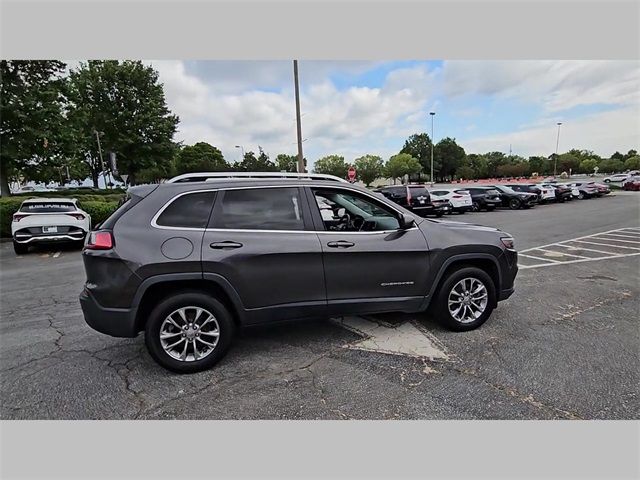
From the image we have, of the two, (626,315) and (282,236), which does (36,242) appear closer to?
(282,236)

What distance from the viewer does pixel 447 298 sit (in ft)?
12.7

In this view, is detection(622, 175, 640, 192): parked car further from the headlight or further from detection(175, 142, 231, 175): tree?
detection(175, 142, 231, 175): tree

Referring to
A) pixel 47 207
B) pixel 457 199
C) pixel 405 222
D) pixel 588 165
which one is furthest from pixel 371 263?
pixel 588 165

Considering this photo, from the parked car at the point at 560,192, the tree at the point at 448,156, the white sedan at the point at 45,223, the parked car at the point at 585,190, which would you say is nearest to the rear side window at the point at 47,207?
the white sedan at the point at 45,223

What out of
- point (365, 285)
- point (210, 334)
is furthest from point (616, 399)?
point (210, 334)

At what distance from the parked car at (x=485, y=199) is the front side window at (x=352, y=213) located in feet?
62.4

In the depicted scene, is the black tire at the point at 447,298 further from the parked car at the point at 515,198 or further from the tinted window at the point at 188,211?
the parked car at the point at 515,198

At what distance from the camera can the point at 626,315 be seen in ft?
14.6

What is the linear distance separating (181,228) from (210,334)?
0.99m

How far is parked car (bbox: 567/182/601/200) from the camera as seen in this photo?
29923 millimetres

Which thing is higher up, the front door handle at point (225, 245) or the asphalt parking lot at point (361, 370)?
the front door handle at point (225, 245)

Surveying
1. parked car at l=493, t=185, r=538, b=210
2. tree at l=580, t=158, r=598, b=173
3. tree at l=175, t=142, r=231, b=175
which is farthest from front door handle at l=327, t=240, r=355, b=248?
tree at l=580, t=158, r=598, b=173

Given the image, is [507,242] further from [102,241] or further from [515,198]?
[515,198]

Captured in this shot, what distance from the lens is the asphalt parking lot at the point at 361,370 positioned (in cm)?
273
